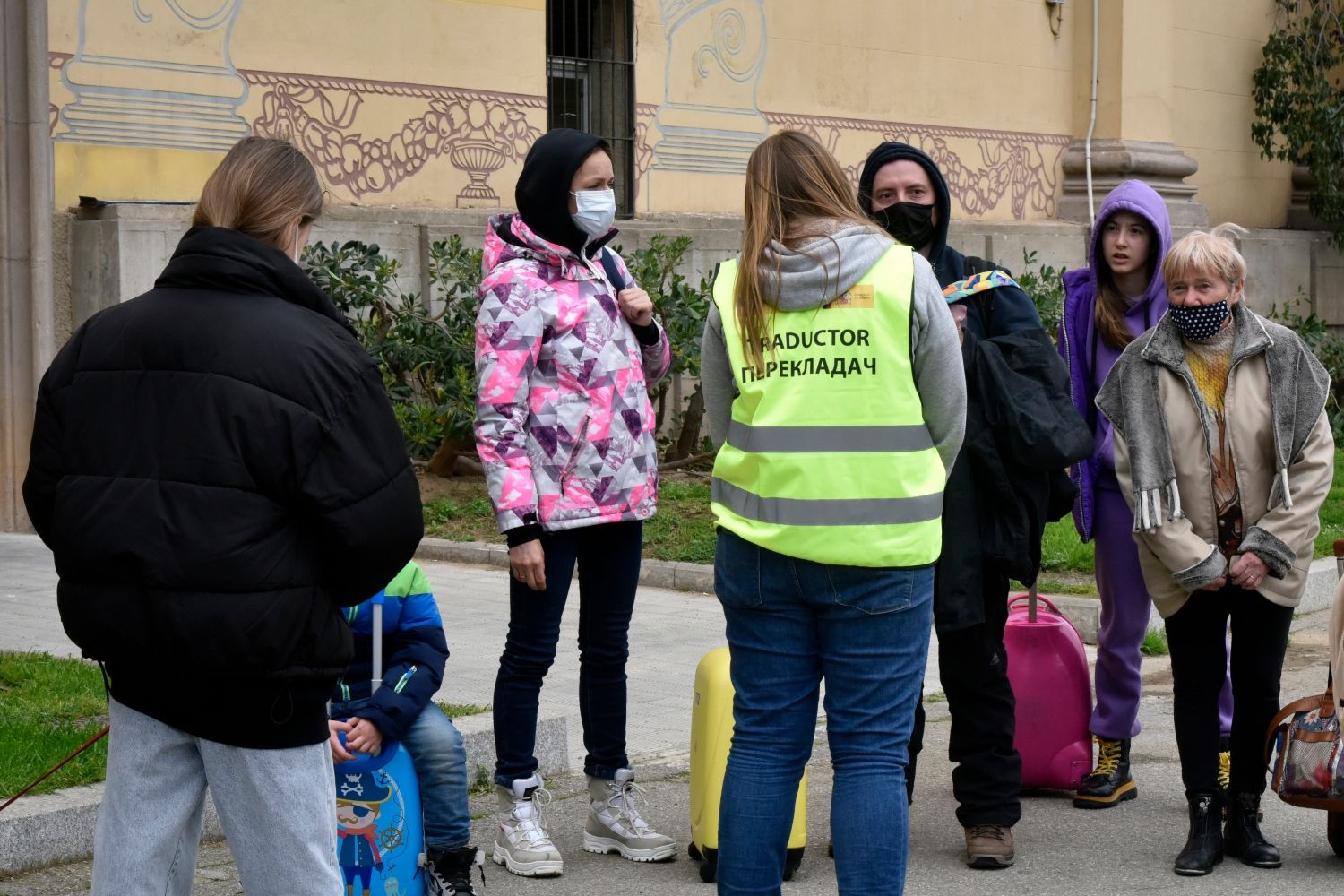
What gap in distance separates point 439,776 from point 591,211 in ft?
5.12

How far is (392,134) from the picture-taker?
39.0 feet

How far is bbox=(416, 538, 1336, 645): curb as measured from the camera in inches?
323

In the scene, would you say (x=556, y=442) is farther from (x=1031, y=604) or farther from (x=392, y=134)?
(x=392, y=134)

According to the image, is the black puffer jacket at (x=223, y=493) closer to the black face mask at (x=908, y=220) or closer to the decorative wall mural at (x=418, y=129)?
the black face mask at (x=908, y=220)

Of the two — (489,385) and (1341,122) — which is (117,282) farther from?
(1341,122)

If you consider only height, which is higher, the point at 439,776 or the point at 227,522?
the point at 227,522

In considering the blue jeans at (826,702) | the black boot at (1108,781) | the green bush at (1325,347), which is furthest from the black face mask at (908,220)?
the green bush at (1325,347)

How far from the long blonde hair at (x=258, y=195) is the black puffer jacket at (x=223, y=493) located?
0.06m

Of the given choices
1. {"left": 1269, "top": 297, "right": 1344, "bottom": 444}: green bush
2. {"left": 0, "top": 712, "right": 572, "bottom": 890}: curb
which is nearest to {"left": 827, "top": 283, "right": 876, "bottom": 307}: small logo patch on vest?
{"left": 0, "top": 712, "right": 572, "bottom": 890}: curb

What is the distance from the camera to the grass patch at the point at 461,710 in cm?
591

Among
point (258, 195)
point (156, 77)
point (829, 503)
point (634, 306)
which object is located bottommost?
point (829, 503)

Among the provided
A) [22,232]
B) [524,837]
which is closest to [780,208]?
[524,837]

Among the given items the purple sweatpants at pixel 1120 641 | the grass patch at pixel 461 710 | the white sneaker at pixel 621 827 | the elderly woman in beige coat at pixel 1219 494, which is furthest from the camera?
the grass patch at pixel 461 710

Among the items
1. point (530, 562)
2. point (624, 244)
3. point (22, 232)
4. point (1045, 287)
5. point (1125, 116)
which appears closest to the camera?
point (530, 562)
